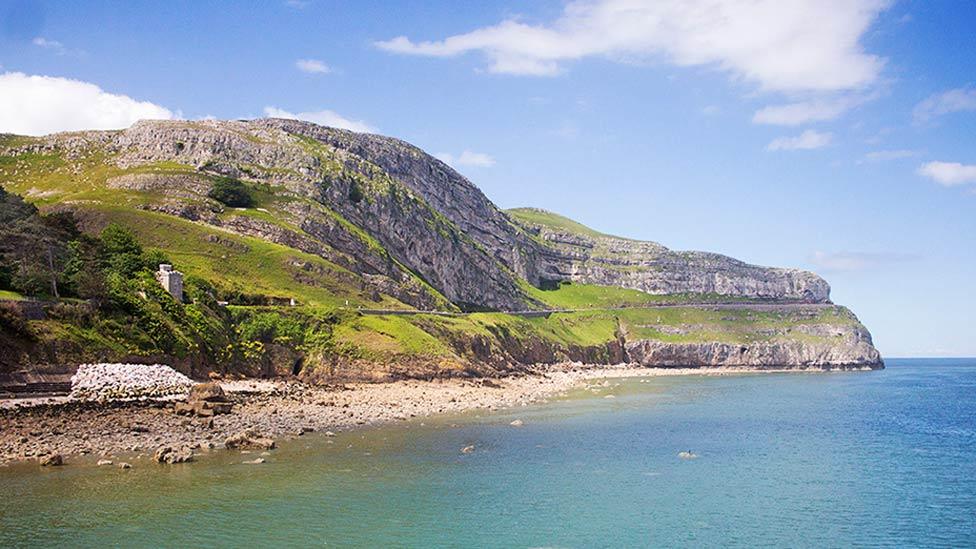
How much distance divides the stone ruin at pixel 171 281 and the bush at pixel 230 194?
55.2 m

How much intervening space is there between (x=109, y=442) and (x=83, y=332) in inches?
917

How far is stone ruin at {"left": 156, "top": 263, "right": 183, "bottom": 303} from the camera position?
303ft

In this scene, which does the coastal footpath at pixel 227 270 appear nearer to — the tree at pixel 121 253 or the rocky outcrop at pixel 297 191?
the tree at pixel 121 253

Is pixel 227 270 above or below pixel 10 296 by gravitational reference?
above

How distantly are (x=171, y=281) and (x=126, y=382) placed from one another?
24758mm

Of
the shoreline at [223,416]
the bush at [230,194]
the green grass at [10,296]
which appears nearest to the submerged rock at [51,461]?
the shoreline at [223,416]

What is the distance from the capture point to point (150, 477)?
44.4 meters

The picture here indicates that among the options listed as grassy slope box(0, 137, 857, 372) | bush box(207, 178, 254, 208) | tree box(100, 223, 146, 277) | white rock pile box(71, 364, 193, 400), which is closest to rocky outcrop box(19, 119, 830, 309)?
bush box(207, 178, 254, 208)

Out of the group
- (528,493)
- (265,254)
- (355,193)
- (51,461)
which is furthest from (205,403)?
(355,193)

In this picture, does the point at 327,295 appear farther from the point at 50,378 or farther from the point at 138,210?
the point at 50,378

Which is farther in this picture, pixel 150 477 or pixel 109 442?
pixel 109 442

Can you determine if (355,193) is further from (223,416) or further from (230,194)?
(223,416)

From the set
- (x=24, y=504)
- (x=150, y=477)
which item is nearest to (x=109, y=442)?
(x=150, y=477)

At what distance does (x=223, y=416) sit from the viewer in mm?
64625
